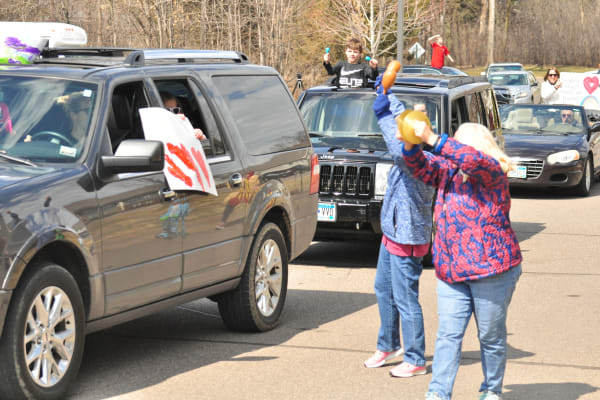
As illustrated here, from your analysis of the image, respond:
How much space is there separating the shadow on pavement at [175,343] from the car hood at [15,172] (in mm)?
1269

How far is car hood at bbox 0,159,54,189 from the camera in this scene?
206 inches

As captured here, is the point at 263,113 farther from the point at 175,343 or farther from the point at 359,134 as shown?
the point at 359,134

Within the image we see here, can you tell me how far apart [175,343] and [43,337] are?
6.20ft

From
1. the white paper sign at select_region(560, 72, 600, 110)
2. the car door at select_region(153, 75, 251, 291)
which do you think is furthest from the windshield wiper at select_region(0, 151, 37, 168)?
the white paper sign at select_region(560, 72, 600, 110)

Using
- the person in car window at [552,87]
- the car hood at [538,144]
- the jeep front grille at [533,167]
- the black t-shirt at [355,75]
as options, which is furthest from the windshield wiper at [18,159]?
the person in car window at [552,87]

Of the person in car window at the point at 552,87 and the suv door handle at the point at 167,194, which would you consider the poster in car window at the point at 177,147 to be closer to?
the suv door handle at the point at 167,194

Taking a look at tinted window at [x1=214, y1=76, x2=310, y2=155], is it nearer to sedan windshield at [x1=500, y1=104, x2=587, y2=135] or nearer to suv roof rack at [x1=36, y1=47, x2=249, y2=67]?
suv roof rack at [x1=36, y1=47, x2=249, y2=67]

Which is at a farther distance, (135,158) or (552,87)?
(552,87)

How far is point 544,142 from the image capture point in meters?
17.8

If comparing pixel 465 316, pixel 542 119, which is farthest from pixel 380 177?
pixel 542 119

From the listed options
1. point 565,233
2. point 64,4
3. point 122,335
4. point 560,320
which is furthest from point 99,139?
point 64,4

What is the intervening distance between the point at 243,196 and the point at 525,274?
421cm

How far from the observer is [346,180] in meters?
10.6

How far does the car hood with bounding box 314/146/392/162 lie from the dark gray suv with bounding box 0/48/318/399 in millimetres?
2411
